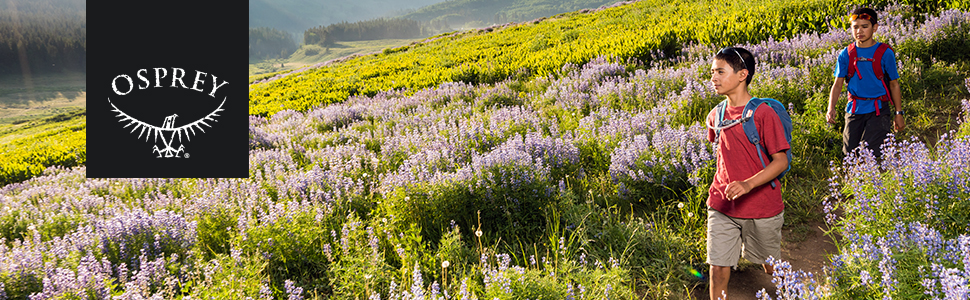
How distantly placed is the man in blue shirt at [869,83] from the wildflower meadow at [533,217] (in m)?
0.37

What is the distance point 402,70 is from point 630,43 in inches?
440

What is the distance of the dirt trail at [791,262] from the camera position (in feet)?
11.5

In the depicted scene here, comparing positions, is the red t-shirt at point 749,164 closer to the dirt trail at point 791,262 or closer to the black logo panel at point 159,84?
the dirt trail at point 791,262

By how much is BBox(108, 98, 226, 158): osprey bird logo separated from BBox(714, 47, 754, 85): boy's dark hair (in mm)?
5286

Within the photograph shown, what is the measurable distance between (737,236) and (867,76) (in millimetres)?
3051

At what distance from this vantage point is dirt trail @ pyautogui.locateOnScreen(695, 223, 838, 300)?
3.51m

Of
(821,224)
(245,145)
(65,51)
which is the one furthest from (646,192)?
(65,51)

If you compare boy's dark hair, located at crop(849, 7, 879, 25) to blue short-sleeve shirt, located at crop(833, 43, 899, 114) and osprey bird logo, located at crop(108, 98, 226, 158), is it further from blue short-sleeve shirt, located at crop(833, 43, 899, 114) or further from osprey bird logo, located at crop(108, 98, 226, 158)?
osprey bird logo, located at crop(108, 98, 226, 158)

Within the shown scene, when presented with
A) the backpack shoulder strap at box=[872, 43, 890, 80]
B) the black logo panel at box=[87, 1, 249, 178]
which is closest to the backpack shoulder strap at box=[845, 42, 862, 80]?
the backpack shoulder strap at box=[872, 43, 890, 80]

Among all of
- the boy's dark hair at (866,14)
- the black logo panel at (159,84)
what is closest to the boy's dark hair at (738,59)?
the boy's dark hair at (866,14)

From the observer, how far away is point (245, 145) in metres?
5.14

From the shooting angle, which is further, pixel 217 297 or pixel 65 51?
pixel 65 51

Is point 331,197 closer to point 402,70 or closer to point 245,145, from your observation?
point 245,145

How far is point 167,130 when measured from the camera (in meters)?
4.73
